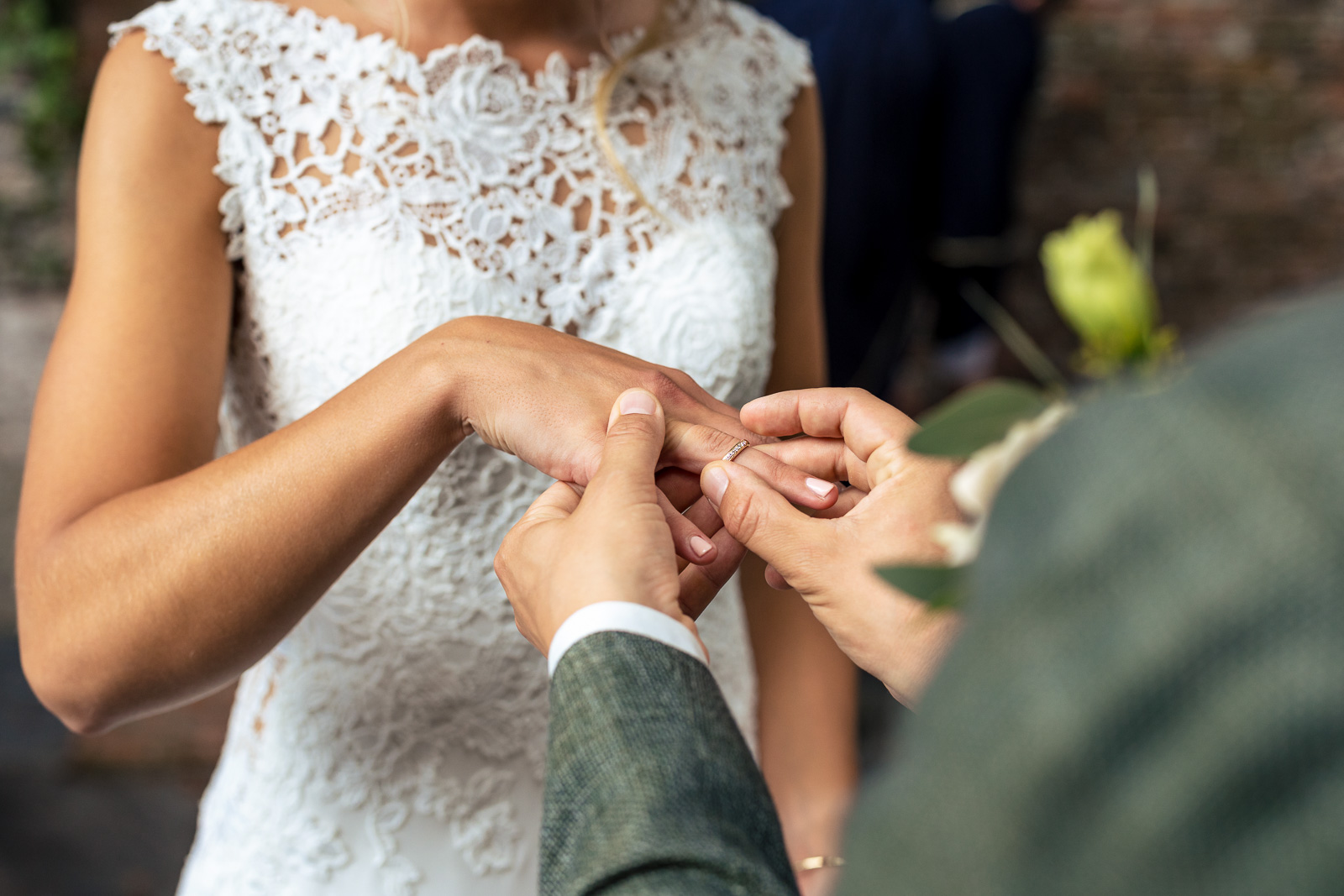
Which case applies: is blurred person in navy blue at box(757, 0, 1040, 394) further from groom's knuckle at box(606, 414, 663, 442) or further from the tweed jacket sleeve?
the tweed jacket sleeve

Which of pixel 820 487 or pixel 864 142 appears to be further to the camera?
pixel 864 142

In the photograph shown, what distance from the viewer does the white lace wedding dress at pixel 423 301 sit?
1079 millimetres

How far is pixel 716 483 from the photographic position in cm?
88

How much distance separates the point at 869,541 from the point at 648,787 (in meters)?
0.38

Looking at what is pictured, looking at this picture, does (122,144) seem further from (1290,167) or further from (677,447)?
(1290,167)

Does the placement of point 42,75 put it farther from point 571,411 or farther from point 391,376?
point 571,411

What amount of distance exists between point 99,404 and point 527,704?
59 cm

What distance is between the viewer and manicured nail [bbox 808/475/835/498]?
0.89m

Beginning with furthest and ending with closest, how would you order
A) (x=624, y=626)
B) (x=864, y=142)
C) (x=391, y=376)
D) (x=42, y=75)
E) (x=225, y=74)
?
(x=42, y=75) < (x=864, y=142) < (x=225, y=74) < (x=391, y=376) < (x=624, y=626)

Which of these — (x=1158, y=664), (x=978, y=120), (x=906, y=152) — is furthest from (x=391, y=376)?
(x=978, y=120)

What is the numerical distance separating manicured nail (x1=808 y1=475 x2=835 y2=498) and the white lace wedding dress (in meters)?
0.33

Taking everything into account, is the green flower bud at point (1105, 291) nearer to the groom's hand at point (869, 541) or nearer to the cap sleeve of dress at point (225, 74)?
the groom's hand at point (869, 541)

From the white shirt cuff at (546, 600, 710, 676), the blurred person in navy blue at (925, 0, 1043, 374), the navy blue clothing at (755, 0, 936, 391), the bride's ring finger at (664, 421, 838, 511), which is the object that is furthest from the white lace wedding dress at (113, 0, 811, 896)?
the blurred person in navy blue at (925, 0, 1043, 374)

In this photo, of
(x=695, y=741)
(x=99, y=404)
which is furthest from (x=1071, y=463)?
(x=99, y=404)
